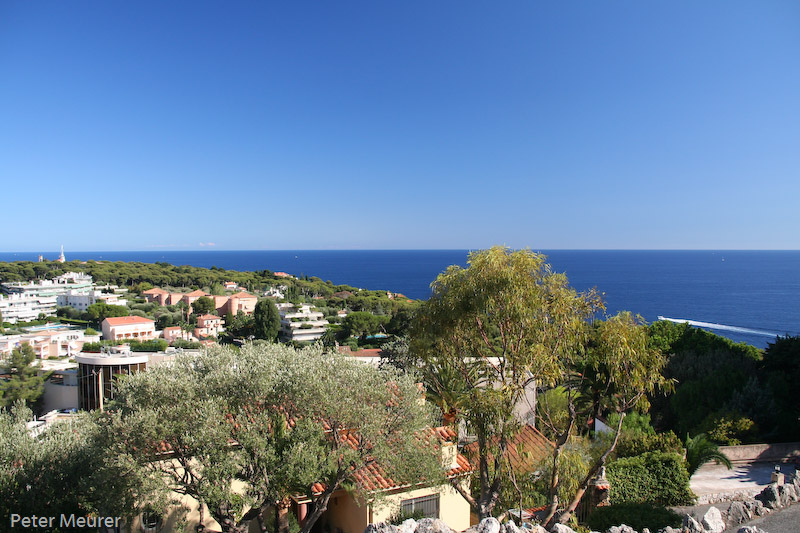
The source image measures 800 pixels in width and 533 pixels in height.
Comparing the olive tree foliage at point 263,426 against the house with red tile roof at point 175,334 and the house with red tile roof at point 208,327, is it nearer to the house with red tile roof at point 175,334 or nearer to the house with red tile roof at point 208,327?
the house with red tile roof at point 175,334

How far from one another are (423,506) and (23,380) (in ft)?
98.4

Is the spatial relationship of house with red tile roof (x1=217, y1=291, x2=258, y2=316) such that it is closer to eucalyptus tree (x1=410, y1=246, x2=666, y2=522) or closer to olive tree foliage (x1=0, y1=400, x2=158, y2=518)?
olive tree foliage (x1=0, y1=400, x2=158, y2=518)

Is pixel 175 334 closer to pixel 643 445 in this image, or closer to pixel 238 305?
pixel 238 305

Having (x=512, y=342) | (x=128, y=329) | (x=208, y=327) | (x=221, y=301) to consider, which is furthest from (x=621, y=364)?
(x=221, y=301)

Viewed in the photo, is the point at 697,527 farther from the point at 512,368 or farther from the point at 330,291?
the point at 330,291

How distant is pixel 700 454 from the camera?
41.2 ft

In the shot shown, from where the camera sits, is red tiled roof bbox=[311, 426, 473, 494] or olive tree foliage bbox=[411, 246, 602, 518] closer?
olive tree foliage bbox=[411, 246, 602, 518]

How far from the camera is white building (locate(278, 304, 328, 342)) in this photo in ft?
201

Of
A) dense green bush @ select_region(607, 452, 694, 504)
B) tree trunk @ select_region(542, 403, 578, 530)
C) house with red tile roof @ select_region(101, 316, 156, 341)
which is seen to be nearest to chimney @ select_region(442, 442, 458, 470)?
tree trunk @ select_region(542, 403, 578, 530)

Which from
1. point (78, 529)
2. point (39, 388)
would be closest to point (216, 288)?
point (39, 388)

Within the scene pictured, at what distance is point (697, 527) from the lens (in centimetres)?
575

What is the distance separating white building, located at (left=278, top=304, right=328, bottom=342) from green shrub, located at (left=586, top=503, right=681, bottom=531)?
51.5m

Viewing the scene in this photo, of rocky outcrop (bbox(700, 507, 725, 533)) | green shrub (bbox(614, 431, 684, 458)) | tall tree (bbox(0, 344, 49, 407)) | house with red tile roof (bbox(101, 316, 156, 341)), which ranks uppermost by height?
rocky outcrop (bbox(700, 507, 725, 533))

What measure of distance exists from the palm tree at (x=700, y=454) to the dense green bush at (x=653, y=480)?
1.81 m
